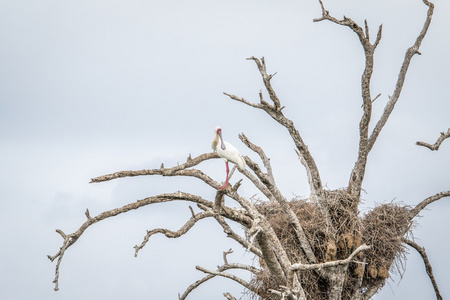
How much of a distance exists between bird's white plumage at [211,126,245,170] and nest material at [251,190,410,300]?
2647 mm

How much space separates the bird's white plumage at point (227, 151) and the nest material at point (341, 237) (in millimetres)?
2647

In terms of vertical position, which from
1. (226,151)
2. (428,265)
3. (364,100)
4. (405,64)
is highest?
(405,64)

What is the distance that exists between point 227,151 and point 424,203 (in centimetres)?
634

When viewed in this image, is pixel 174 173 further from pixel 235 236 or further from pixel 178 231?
pixel 235 236

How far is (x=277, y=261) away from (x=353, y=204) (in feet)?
10.6

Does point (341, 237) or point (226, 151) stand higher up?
point (226, 151)

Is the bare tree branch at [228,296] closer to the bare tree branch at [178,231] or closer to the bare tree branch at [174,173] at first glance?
the bare tree branch at [178,231]

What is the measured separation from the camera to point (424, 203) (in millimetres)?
16156

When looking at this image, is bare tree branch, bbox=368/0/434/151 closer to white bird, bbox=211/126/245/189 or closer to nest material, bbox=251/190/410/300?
nest material, bbox=251/190/410/300

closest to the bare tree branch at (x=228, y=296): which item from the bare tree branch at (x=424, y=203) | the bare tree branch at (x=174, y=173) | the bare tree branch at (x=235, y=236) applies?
the bare tree branch at (x=235, y=236)

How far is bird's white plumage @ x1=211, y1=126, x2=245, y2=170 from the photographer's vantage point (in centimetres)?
1192

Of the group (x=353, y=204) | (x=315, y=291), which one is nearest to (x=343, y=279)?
(x=315, y=291)

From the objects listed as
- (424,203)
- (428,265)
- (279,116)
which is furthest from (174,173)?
(428,265)

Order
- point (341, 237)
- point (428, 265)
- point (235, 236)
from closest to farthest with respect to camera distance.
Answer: point (235, 236) < point (341, 237) < point (428, 265)
